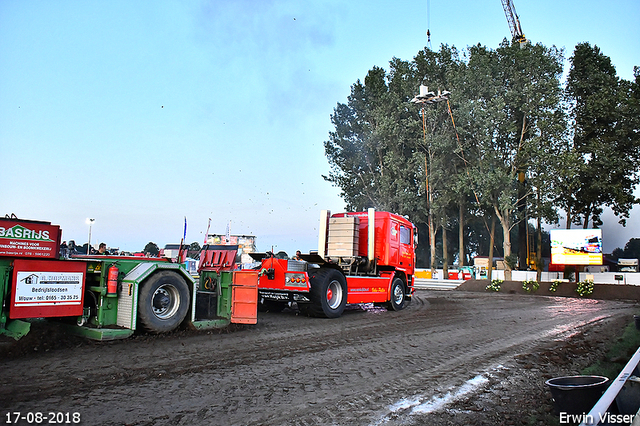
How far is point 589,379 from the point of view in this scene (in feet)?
13.6

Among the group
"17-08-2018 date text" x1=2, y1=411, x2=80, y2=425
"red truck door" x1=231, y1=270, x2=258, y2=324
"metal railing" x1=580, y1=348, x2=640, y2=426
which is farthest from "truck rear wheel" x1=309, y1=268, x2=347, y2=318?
"metal railing" x1=580, y1=348, x2=640, y2=426

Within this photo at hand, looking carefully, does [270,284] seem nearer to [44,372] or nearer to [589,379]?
[44,372]

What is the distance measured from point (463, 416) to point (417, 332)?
5137 mm

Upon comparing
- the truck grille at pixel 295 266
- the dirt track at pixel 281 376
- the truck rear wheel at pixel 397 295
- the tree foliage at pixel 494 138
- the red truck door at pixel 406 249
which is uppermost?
the tree foliage at pixel 494 138

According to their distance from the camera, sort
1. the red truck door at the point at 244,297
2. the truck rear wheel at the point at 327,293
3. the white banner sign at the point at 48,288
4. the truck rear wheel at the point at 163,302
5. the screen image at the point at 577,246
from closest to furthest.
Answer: the white banner sign at the point at 48,288, the truck rear wheel at the point at 163,302, the red truck door at the point at 244,297, the truck rear wheel at the point at 327,293, the screen image at the point at 577,246

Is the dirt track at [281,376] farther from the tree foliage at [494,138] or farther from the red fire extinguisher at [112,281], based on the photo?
the tree foliage at [494,138]

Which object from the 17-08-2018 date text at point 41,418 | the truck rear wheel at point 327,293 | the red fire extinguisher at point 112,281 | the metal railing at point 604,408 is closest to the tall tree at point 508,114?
the truck rear wheel at point 327,293

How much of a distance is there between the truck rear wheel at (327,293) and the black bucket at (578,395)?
23.6 ft

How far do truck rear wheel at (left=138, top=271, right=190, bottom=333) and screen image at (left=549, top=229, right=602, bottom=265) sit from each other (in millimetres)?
28733

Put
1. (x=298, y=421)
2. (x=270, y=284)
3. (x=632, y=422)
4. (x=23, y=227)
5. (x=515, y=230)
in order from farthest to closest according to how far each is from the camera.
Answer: (x=515, y=230) → (x=270, y=284) → (x=23, y=227) → (x=298, y=421) → (x=632, y=422)

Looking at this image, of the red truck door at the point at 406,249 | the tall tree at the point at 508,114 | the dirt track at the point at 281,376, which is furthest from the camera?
the tall tree at the point at 508,114

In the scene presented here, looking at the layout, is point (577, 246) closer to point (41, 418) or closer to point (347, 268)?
point (347, 268)

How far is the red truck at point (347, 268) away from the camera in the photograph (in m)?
11.1

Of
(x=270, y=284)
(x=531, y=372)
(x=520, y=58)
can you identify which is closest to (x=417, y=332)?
(x=531, y=372)
